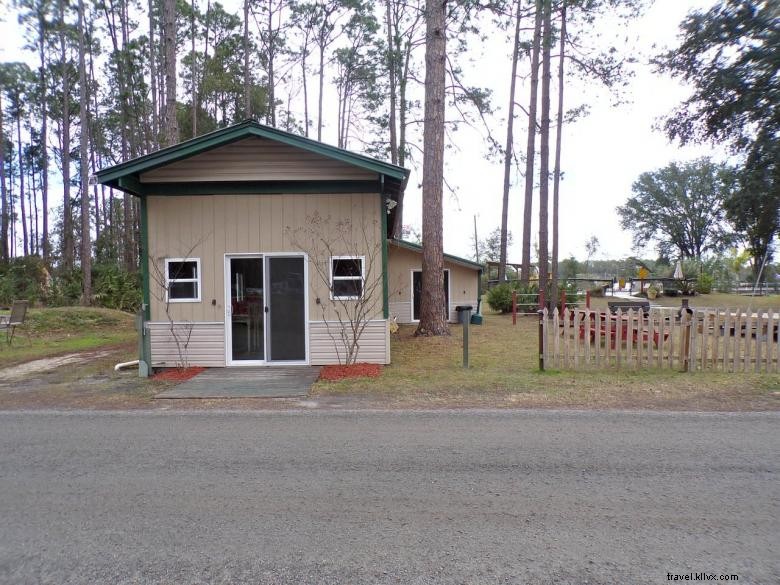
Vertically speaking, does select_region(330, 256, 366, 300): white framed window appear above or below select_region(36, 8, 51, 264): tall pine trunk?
below

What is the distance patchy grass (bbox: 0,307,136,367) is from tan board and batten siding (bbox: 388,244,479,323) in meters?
9.19

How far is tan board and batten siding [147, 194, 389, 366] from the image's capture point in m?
10.5

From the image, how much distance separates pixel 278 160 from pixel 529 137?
666 inches

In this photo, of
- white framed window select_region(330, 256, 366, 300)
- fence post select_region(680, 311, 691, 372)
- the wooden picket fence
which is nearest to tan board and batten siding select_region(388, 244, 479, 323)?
white framed window select_region(330, 256, 366, 300)

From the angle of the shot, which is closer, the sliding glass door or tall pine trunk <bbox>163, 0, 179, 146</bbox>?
the sliding glass door

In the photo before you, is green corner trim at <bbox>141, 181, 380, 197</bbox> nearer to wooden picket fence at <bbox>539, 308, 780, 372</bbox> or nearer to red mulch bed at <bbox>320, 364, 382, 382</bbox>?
red mulch bed at <bbox>320, 364, 382, 382</bbox>

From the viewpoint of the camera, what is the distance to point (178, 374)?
32.2 feet

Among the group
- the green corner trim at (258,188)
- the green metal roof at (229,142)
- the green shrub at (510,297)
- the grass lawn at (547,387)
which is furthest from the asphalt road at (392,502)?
the green shrub at (510,297)

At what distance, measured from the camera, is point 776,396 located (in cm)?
763

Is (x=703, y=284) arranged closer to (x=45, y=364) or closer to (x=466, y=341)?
(x=466, y=341)

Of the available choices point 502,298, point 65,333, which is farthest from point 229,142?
point 502,298

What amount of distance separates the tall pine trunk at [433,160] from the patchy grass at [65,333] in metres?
8.54

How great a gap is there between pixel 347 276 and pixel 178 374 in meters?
3.62

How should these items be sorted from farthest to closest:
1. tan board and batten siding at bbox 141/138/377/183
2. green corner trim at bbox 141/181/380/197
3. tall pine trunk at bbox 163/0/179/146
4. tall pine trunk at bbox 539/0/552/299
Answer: tall pine trunk at bbox 539/0/552/299 < tall pine trunk at bbox 163/0/179/146 < green corner trim at bbox 141/181/380/197 < tan board and batten siding at bbox 141/138/377/183
